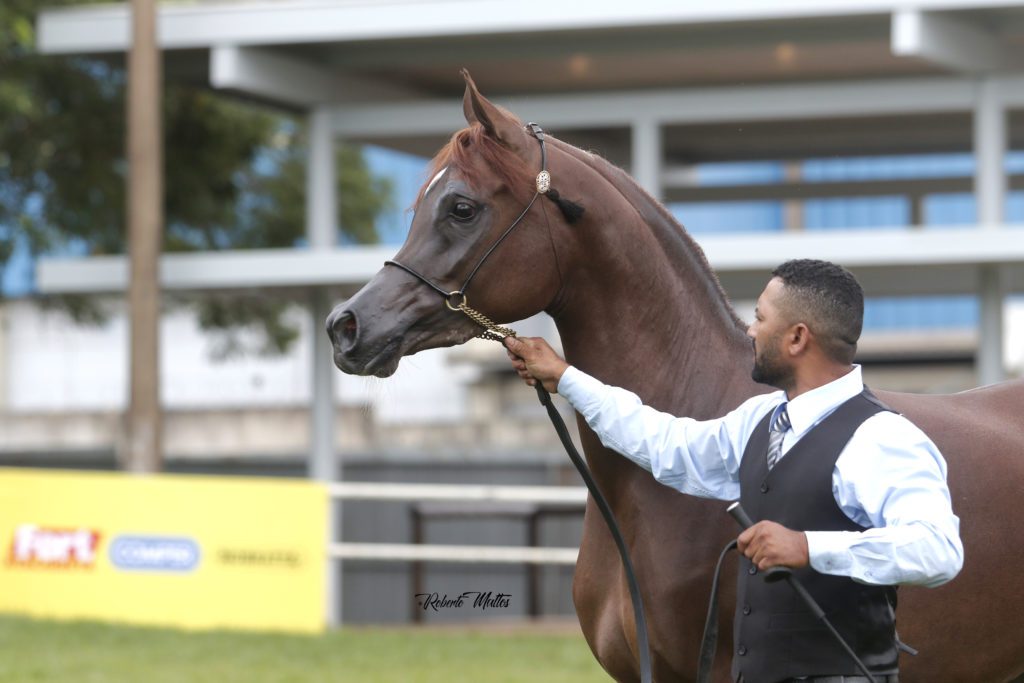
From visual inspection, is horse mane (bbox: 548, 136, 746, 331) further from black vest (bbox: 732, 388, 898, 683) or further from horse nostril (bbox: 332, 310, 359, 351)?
black vest (bbox: 732, 388, 898, 683)

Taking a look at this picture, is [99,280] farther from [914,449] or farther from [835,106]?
[914,449]

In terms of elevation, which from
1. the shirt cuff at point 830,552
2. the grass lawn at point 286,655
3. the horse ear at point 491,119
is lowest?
the grass lawn at point 286,655

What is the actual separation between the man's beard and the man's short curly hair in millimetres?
81

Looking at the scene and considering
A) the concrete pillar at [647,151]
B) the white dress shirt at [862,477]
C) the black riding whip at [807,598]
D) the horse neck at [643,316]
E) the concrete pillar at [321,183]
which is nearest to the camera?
the white dress shirt at [862,477]

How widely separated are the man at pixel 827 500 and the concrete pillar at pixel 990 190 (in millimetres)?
8230

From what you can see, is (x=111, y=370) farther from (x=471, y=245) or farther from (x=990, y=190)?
(x=471, y=245)

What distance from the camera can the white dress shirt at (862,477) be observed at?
2.65 metres

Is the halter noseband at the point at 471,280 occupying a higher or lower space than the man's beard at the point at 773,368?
higher

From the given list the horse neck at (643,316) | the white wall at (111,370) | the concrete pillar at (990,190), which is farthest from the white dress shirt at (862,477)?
the white wall at (111,370)

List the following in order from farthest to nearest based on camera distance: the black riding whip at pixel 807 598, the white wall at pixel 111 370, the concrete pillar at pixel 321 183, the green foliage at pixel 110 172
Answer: the white wall at pixel 111 370 → the green foliage at pixel 110 172 → the concrete pillar at pixel 321 183 → the black riding whip at pixel 807 598

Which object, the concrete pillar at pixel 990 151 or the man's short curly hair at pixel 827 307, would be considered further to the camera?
the concrete pillar at pixel 990 151

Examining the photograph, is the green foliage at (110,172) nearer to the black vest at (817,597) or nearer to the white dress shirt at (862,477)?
the white dress shirt at (862,477)

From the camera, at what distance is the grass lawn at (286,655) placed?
337 inches

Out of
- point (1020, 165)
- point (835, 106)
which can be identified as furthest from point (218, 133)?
point (1020, 165)
